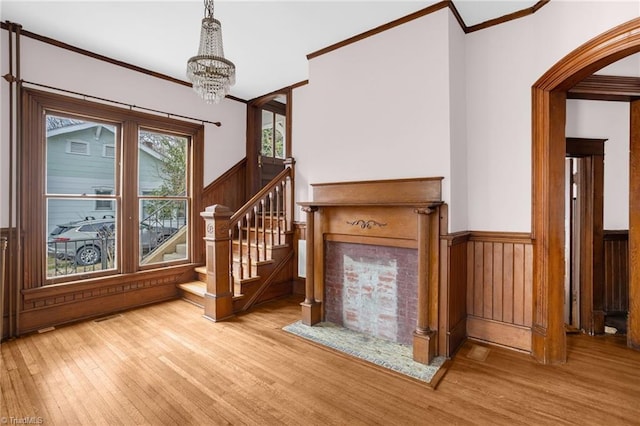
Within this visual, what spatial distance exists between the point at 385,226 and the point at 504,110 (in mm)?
1501

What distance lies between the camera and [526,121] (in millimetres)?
2779

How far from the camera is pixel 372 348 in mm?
2846

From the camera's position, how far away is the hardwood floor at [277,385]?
1.96m

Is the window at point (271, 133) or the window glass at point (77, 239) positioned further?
the window at point (271, 133)

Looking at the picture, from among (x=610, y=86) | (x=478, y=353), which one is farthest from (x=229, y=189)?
(x=610, y=86)

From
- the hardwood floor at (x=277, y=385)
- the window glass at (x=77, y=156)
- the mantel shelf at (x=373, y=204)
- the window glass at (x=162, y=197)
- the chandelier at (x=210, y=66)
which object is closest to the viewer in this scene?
the hardwood floor at (x=277, y=385)

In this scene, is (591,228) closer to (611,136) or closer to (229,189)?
(611,136)

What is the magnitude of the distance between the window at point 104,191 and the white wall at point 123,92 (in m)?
0.17

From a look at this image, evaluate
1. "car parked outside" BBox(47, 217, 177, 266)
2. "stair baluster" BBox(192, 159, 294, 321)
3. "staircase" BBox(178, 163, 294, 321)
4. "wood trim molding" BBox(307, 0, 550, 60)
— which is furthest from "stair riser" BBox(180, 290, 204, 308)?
"wood trim molding" BBox(307, 0, 550, 60)

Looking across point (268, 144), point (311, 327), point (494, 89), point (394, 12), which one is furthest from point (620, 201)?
point (268, 144)

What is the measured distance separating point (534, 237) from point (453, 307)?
911mm

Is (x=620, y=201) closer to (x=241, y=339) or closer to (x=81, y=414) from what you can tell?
(x=241, y=339)

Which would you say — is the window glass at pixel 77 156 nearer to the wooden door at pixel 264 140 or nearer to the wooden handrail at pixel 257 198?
the wooden handrail at pixel 257 198

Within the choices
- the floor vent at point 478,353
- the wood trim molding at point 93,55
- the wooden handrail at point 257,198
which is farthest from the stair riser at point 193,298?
the floor vent at point 478,353
